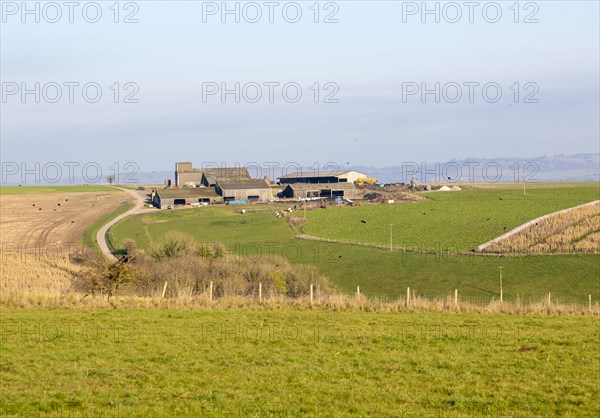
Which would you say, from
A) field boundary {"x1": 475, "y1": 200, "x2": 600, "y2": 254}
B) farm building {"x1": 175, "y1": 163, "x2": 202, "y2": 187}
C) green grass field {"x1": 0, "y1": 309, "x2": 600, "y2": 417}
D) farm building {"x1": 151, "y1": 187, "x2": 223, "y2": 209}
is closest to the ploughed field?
farm building {"x1": 151, "y1": 187, "x2": 223, "y2": 209}

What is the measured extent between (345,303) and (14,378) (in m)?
17.4

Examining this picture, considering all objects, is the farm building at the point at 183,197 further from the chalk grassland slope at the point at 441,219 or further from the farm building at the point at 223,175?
the chalk grassland slope at the point at 441,219

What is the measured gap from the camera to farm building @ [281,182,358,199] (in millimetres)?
134250

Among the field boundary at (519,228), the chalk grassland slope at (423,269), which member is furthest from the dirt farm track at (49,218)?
the field boundary at (519,228)

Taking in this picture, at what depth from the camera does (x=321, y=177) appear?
506 ft

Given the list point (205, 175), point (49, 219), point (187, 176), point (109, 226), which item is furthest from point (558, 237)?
point (187, 176)

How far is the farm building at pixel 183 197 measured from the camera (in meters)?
120

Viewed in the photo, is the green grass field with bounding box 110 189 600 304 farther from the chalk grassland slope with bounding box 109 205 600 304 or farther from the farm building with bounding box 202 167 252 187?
the farm building with bounding box 202 167 252 187

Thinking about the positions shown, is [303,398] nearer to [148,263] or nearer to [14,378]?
[14,378]

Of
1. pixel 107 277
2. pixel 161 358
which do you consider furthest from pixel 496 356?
pixel 107 277

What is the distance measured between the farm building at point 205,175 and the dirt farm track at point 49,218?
48.0 ft

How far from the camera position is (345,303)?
31984mm

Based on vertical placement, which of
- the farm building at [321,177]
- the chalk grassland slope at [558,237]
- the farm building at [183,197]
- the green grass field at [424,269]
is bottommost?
the green grass field at [424,269]

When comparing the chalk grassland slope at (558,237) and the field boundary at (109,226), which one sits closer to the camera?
the chalk grassland slope at (558,237)
